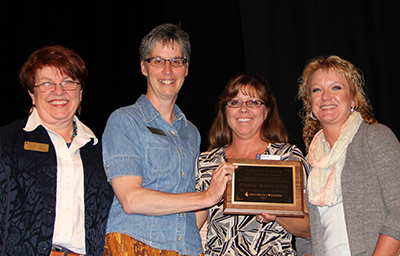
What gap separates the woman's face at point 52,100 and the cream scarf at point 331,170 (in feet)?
5.43

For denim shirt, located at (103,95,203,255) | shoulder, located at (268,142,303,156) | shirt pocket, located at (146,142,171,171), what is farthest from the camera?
shoulder, located at (268,142,303,156)

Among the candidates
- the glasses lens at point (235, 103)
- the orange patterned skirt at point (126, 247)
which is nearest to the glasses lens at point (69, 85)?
the orange patterned skirt at point (126, 247)

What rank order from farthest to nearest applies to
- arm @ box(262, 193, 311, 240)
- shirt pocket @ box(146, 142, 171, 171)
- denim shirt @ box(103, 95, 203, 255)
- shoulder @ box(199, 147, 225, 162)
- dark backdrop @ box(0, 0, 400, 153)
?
dark backdrop @ box(0, 0, 400, 153)
shoulder @ box(199, 147, 225, 162)
arm @ box(262, 193, 311, 240)
shirt pocket @ box(146, 142, 171, 171)
denim shirt @ box(103, 95, 203, 255)

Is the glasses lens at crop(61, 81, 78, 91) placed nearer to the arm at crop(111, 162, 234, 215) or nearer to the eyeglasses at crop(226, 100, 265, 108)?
the arm at crop(111, 162, 234, 215)

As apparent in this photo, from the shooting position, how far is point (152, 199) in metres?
2.29

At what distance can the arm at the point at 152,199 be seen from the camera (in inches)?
89.9

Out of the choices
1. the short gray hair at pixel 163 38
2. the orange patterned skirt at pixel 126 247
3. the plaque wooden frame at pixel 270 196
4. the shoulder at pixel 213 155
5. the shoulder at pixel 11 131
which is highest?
the short gray hair at pixel 163 38

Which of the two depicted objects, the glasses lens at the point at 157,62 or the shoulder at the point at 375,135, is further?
the glasses lens at the point at 157,62

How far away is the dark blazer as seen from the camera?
7.55 feet

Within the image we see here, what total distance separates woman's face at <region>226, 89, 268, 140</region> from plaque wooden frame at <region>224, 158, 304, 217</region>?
1.56 ft

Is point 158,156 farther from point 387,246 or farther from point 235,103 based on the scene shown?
point 387,246

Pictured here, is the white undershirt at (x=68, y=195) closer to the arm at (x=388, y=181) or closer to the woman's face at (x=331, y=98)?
the woman's face at (x=331, y=98)

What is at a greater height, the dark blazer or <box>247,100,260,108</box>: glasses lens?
<box>247,100,260,108</box>: glasses lens

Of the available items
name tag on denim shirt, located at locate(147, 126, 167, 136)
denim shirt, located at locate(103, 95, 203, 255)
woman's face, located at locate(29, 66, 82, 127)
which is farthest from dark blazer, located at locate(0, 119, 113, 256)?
name tag on denim shirt, located at locate(147, 126, 167, 136)
